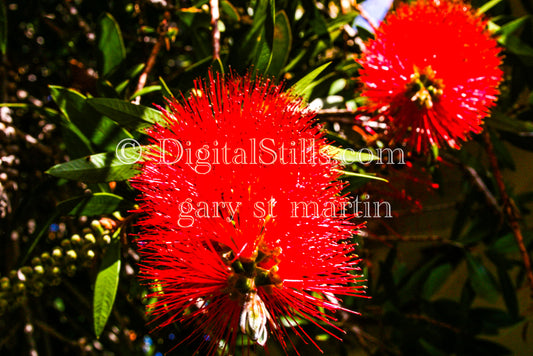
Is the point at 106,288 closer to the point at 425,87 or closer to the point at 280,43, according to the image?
the point at 280,43

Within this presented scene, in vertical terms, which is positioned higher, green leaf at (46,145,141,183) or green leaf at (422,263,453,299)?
green leaf at (46,145,141,183)

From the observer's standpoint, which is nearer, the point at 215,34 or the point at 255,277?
the point at 255,277

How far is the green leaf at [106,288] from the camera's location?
0.90 metres

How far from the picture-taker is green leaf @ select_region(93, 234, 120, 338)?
0.90 meters

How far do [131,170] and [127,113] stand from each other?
5.3 inches

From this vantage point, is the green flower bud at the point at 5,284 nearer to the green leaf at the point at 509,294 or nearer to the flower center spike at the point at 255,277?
the flower center spike at the point at 255,277

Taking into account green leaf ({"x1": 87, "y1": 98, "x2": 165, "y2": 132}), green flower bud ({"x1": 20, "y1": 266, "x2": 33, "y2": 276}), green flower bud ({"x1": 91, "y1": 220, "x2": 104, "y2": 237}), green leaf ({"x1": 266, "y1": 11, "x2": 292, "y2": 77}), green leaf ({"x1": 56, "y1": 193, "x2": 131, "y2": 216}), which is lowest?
green flower bud ({"x1": 20, "y1": 266, "x2": 33, "y2": 276})

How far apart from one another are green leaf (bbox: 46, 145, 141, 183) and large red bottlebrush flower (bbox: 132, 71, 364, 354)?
0.05 meters

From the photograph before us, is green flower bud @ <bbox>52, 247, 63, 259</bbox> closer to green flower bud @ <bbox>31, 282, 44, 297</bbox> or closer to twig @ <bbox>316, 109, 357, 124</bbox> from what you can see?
green flower bud @ <bbox>31, 282, 44, 297</bbox>

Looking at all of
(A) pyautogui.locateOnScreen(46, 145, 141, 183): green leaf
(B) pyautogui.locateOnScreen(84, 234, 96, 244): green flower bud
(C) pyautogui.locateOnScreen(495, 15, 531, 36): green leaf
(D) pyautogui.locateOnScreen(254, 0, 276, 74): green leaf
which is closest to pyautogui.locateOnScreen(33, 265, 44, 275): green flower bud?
(B) pyautogui.locateOnScreen(84, 234, 96, 244): green flower bud

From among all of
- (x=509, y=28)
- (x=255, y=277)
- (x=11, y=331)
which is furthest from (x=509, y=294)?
(x=11, y=331)

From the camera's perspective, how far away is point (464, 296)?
77.6 inches

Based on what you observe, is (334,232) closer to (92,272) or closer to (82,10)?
(92,272)

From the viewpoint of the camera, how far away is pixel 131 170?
93 cm
